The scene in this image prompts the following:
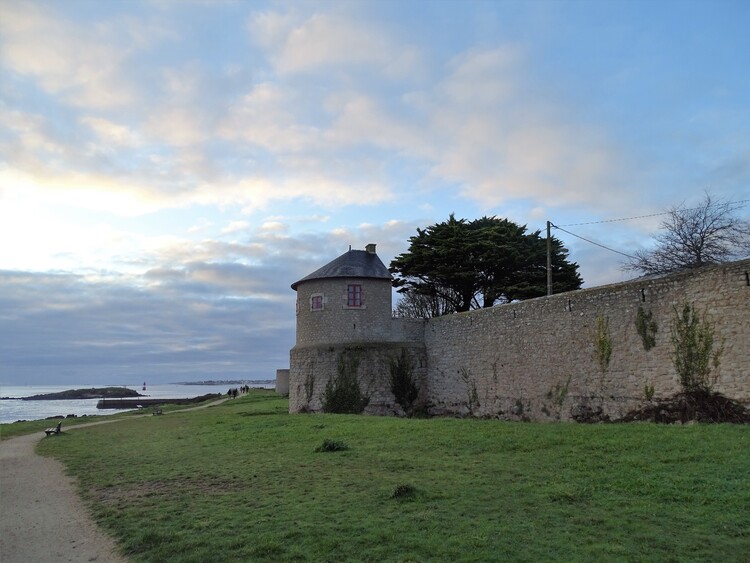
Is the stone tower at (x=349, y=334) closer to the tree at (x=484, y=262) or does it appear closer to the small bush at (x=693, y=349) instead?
the tree at (x=484, y=262)

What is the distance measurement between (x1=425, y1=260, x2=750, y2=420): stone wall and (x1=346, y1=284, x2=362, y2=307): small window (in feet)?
13.8

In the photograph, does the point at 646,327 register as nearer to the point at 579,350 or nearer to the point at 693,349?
the point at 693,349

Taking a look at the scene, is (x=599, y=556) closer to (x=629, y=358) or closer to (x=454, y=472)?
(x=454, y=472)

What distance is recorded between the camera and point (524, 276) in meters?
31.8

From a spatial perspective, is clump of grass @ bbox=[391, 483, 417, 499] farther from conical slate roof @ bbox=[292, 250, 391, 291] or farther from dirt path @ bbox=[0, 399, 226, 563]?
conical slate roof @ bbox=[292, 250, 391, 291]

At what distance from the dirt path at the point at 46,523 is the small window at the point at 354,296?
555 inches

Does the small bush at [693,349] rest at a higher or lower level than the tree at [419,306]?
lower

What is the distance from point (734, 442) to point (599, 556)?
5.90 meters

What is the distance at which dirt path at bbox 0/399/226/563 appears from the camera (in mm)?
6598

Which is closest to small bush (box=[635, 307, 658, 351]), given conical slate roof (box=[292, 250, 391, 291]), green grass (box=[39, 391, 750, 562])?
green grass (box=[39, 391, 750, 562])

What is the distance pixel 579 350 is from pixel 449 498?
10.1 metres

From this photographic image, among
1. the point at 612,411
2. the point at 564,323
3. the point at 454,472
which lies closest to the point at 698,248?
the point at 564,323

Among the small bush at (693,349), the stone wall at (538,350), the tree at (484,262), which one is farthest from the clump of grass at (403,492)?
the tree at (484,262)

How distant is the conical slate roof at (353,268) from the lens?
2538cm
